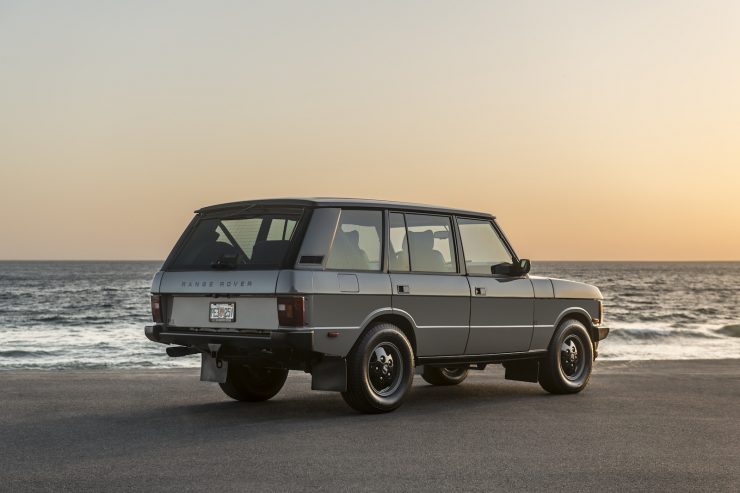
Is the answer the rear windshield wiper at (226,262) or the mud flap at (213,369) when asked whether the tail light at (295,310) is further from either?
the mud flap at (213,369)

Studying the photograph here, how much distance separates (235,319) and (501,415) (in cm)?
269

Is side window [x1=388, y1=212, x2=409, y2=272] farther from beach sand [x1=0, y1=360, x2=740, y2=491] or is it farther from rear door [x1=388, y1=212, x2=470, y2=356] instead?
beach sand [x1=0, y1=360, x2=740, y2=491]

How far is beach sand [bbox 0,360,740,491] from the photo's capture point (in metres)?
5.99

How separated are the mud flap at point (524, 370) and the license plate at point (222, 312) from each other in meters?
3.64

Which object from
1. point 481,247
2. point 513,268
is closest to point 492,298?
point 513,268

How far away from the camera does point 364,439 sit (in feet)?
24.5

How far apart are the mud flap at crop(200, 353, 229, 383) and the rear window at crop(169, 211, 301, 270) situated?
893 millimetres

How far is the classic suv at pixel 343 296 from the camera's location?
833cm

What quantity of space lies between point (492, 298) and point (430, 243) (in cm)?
102

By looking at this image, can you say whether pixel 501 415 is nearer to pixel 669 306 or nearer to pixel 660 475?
pixel 660 475

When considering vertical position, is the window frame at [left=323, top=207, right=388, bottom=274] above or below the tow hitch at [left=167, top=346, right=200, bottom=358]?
above

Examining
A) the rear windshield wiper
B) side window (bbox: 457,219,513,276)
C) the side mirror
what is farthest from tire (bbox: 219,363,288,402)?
the side mirror

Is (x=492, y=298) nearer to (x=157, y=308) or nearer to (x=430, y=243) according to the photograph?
(x=430, y=243)

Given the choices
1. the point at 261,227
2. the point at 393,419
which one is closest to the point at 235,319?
the point at 261,227
